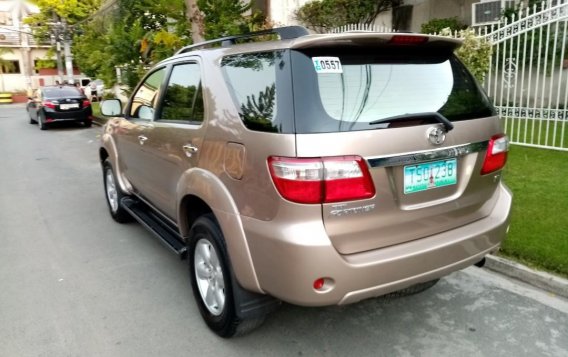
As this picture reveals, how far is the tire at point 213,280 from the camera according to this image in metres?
2.80

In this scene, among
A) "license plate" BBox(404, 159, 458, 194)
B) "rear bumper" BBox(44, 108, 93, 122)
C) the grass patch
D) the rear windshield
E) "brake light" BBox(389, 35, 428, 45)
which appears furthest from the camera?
"rear bumper" BBox(44, 108, 93, 122)

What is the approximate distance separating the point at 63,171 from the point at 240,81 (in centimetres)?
711

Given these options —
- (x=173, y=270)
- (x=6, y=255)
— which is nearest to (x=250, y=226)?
(x=173, y=270)

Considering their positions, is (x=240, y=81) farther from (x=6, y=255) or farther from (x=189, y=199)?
(x=6, y=255)

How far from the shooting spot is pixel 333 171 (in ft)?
7.48

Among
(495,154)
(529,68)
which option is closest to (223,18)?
(529,68)

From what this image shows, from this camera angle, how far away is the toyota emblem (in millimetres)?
2521

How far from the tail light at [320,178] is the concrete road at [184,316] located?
112cm

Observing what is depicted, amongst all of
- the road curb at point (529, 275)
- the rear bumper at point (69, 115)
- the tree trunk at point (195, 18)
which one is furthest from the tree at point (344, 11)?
the road curb at point (529, 275)

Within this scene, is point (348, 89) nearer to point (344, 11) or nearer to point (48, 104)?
point (344, 11)

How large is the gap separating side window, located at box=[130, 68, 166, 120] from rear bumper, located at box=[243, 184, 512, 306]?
6.41 feet

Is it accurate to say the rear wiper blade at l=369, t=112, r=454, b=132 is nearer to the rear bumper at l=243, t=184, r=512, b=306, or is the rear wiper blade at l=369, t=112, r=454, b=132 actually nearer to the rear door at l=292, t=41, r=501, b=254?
the rear door at l=292, t=41, r=501, b=254

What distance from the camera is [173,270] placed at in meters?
4.12

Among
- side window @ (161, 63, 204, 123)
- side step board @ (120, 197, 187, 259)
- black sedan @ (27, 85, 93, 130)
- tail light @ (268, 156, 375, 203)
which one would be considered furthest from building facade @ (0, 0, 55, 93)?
tail light @ (268, 156, 375, 203)
